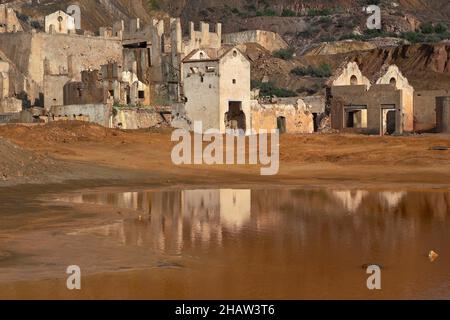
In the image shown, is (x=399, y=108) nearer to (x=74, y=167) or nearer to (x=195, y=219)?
(x=74, y=167)

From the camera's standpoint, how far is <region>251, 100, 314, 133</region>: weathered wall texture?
1796 inches

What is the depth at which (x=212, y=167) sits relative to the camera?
33.3m

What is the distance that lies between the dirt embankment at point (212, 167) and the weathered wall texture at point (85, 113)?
7.86 feet

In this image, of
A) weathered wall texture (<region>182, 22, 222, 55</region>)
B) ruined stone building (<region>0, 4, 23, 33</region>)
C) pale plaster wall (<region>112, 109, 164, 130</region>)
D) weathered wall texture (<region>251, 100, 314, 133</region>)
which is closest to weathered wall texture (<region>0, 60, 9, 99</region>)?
pale plaster wall (<region>112, 109, 164, 130</region>)

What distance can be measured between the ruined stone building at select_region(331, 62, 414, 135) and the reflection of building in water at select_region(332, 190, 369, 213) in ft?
64.5

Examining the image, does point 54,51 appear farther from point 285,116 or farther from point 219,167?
point 219,167

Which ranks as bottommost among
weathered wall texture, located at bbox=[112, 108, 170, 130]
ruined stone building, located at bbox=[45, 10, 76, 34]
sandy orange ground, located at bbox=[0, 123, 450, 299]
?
sandy orange ground, located at bbox=[0, 123, 450, 299]

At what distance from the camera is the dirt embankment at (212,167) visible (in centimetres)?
2889

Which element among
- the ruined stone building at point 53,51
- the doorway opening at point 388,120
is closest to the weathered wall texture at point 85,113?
the doorway opening at point 388,120

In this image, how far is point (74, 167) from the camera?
Answer: 29.4m

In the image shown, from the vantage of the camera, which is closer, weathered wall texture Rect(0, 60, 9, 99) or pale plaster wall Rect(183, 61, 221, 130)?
pale plaster wall Rect(183, 61, 221, 130)

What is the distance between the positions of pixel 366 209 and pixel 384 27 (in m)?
89.7

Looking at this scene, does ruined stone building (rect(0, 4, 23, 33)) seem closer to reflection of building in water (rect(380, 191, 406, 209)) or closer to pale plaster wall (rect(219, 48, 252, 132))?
pale plaster wall (rect(219, 48, 252, 132))

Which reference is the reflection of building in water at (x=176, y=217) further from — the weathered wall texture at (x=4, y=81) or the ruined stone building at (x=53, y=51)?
the ruined stone building at (x=53, y=51)
